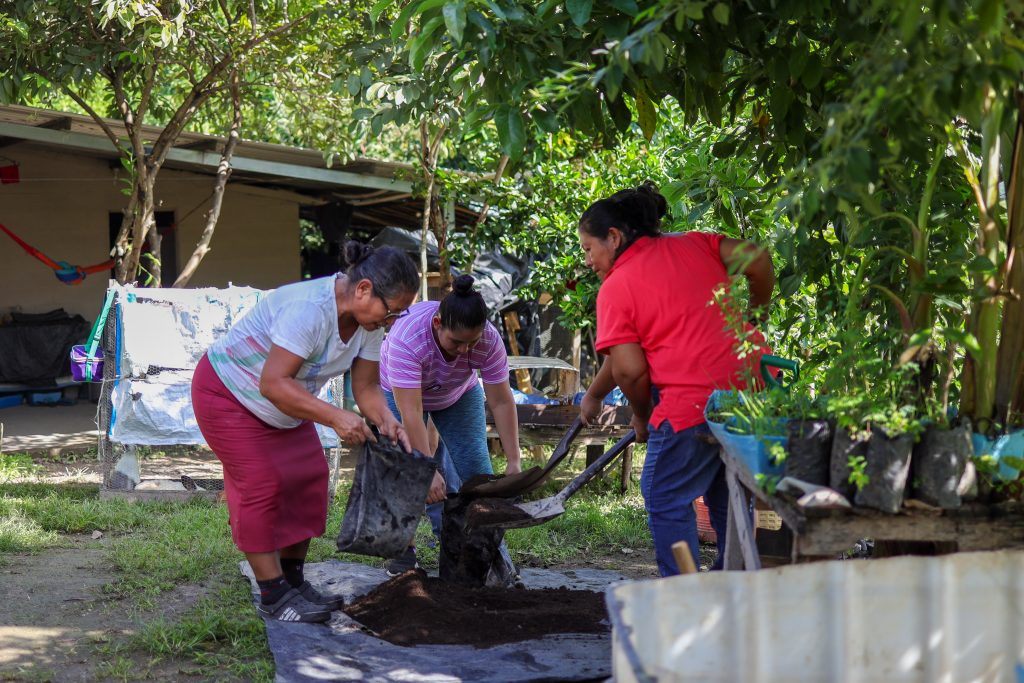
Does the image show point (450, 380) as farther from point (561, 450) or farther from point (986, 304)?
point (986, 304)

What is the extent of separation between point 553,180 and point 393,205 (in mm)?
5105

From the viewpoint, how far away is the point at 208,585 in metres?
4.87

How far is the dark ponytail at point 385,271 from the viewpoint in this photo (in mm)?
3725

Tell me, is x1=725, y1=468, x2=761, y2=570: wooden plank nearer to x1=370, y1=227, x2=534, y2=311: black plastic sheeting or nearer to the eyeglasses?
the eyeglasses

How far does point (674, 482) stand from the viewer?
3.56 metres

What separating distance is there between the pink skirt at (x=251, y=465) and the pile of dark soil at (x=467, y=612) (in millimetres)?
469

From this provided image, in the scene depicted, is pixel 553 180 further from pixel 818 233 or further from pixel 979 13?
pixel 979 13

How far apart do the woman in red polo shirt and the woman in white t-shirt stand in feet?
2.40

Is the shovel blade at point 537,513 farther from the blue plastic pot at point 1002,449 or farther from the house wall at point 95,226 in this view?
the house wall at point 95,226

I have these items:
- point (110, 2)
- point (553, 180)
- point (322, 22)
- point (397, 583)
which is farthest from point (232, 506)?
point (322, 22)

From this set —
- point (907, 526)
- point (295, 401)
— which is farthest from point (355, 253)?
point (907, 526)

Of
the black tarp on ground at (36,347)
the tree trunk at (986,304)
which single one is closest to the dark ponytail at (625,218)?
the tree trunk at (986,304)

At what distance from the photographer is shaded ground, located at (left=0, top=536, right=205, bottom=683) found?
3.80 metres

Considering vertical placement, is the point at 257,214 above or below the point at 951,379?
above
